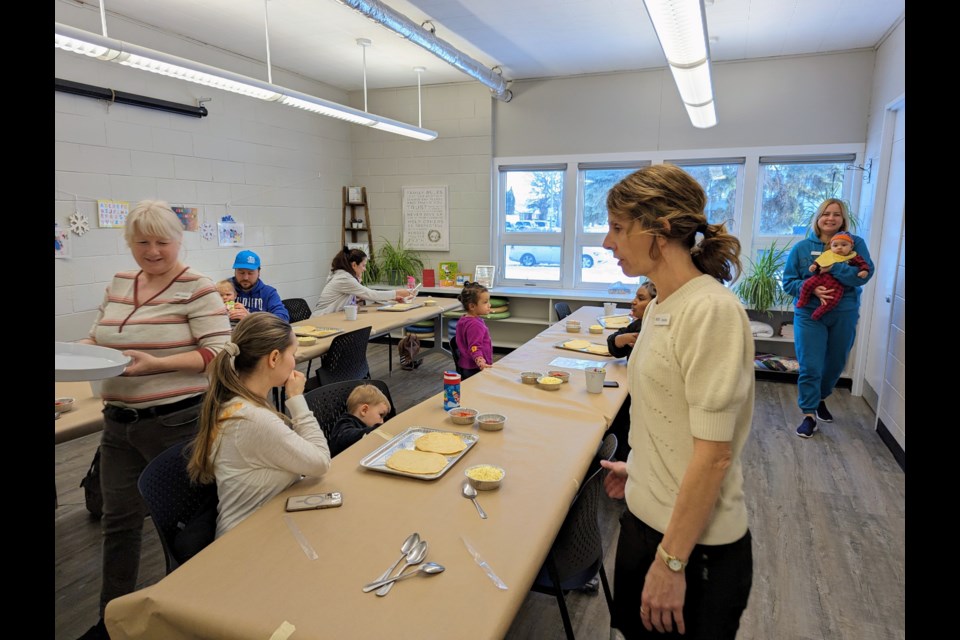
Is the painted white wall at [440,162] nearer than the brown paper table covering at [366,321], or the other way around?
the brown paper table covering at [366,321]

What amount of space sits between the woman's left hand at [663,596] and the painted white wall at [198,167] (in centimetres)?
447

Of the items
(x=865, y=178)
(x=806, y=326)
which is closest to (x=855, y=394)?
(x=806, y=326)

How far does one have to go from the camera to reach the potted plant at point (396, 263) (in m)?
6.88

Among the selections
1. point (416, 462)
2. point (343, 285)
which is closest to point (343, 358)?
point (343, 285)

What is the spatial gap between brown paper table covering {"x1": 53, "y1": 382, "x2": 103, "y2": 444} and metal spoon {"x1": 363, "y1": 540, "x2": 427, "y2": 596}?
4.72 feet

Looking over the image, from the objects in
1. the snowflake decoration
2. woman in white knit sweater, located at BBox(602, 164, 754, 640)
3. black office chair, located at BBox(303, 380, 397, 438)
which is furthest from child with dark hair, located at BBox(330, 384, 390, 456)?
the snowflake decoration

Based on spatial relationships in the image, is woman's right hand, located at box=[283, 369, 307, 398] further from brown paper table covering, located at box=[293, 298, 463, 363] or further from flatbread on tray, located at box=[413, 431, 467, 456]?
brown paper table covering, located at box=[293, 298, 463, 363]

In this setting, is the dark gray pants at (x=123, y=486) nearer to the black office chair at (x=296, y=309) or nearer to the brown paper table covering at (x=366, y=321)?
the brown paper table covering at (x=366, y=321)

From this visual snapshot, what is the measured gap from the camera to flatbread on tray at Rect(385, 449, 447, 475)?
171cm

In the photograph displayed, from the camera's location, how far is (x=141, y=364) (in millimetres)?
1861

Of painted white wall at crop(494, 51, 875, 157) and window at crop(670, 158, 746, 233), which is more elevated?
painted white wall at crop(494, 51, 875, 157)

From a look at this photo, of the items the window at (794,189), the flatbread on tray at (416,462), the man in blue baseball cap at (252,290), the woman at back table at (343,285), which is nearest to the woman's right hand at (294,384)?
the flatbread on tray at (416,462)

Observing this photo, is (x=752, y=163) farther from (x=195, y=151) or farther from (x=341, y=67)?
(x=195, y=151)

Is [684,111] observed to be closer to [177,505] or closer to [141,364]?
[141,364]
